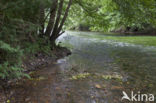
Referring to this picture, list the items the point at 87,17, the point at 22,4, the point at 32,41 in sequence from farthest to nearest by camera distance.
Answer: the point at 87,17, the point at 32,41, the point at 22,4

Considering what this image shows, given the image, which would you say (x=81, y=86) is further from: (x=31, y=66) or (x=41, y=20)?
(x=41, y=20)

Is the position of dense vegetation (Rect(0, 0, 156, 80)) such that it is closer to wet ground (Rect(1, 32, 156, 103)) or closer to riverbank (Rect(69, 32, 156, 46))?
wet ground (Rect(1, 32, 156, 103))

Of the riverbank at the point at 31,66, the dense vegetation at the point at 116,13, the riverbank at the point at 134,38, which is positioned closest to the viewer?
the riverbank at the point at 31,66

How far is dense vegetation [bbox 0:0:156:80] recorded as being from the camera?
376 centimetres

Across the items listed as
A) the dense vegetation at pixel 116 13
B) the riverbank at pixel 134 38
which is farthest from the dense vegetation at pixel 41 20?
the riverbank at pixel 134 38

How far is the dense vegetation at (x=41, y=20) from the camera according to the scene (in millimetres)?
3764

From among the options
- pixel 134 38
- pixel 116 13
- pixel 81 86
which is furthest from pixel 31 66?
pixel 134 38

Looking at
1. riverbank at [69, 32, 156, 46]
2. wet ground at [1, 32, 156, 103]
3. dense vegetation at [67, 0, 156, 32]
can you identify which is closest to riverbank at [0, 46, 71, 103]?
wet ground at [1, 32, 156, 103]

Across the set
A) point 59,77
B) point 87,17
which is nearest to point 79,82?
point 59,77

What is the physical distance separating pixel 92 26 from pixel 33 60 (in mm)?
5615

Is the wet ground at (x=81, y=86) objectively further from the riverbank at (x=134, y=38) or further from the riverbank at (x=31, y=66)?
the riverbank at (x=134, y=38)

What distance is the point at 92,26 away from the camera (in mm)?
10422

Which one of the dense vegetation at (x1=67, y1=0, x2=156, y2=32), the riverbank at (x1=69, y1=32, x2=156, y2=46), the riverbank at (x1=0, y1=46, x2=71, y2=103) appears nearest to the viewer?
the riverbank at (x1=0, y1=46, x2=71, y2=103)

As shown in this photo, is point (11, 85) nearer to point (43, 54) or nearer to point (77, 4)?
point (43, 54)
